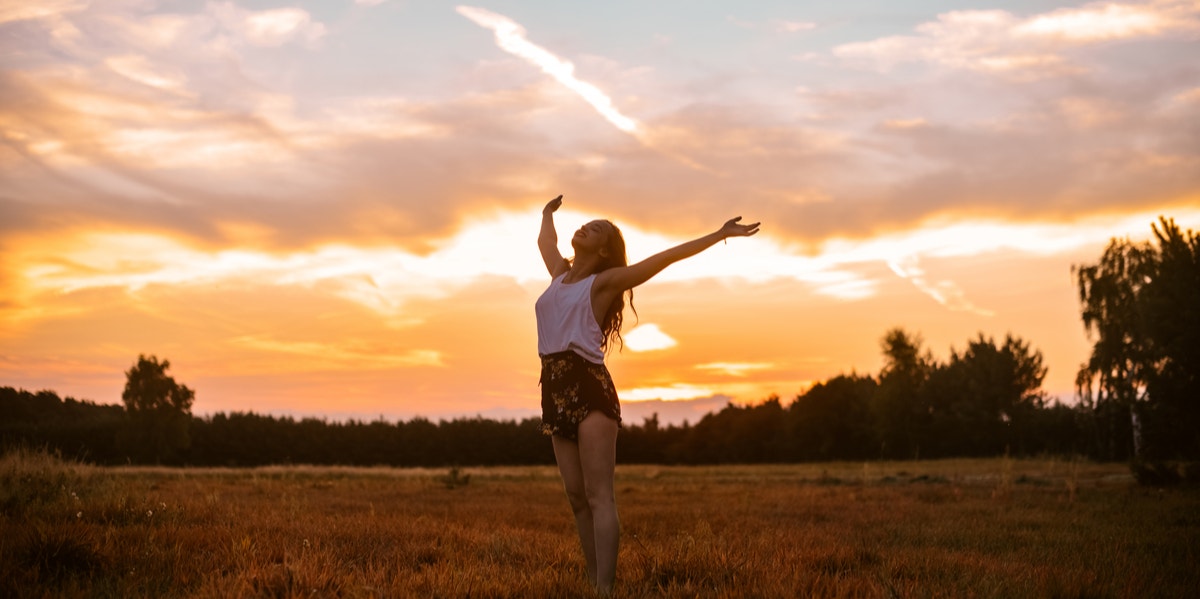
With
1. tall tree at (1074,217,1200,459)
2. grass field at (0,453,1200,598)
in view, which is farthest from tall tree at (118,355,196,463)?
tall tree at (1074,217,1200,459)

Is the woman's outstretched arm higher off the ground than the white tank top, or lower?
higher

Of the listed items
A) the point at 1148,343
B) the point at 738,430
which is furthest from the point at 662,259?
the point at 738,430

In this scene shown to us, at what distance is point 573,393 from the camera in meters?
5.09

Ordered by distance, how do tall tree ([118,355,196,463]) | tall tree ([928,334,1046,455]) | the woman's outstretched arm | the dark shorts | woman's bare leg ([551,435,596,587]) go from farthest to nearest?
tall tree ([928,334,1046,455])
tall tree ([118,355,196,463])
woman's bare leg ([551,435,596,587])
the dark shorts
the woman's outstretched arm

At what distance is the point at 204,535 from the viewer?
22.7 ft

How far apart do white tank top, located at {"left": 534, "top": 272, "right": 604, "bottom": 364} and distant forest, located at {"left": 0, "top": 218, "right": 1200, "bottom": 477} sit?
33008mm

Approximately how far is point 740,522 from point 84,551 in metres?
7.84

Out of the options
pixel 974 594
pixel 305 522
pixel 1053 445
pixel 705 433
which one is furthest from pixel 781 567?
pixel 705 433

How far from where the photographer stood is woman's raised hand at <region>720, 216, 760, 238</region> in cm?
490

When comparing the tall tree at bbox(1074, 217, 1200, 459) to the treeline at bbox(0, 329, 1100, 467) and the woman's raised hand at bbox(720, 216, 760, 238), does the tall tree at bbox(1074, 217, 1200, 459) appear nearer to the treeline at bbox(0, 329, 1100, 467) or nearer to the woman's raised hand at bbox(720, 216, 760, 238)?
the treeline at bbox(0, 329, 1100, 467)

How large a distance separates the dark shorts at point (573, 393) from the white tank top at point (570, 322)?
61 mm

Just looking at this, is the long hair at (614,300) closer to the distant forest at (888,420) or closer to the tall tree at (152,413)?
the distant forest at (888,420)

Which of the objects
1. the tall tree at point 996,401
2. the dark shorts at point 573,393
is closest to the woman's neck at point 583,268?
the dark shorts at point 573,393

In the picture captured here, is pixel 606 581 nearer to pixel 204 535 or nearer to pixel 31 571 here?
pixel 31 571
